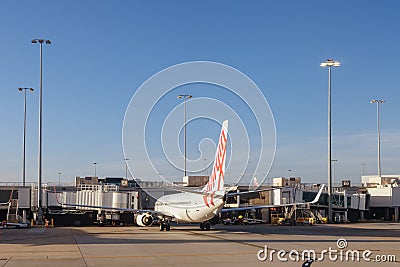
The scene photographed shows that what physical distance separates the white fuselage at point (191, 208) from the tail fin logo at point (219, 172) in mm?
517

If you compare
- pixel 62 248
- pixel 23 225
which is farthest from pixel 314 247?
pixel 23 225

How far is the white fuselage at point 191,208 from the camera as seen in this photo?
4778 centimetres

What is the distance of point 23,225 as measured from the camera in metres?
64.9

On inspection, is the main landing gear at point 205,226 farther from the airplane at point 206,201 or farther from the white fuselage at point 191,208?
the white fuselage at point 191,208

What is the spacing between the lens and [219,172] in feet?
159

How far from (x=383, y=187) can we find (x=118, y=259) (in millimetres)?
76851

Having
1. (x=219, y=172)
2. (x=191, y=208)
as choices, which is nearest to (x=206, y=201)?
(x=219, y=172)

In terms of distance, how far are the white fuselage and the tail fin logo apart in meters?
0.52

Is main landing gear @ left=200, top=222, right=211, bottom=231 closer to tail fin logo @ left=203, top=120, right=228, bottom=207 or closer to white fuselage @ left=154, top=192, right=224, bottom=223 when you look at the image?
white fuselage @ left=154, top=192, right=224, bottom=223

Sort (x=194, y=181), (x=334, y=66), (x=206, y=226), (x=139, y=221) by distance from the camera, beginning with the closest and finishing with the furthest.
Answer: (x=206, y=226) → (x=139, y=221) → (x=334, y=66) → (x=194, y=181)

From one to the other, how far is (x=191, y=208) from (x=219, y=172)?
5433 millimetres

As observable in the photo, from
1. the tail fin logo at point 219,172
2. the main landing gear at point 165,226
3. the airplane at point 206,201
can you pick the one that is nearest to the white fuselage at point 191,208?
the airplane at point 206,201

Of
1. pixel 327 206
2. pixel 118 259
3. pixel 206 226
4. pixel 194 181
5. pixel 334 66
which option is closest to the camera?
pixel 118 259

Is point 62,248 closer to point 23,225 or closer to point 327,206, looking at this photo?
point 23,225
